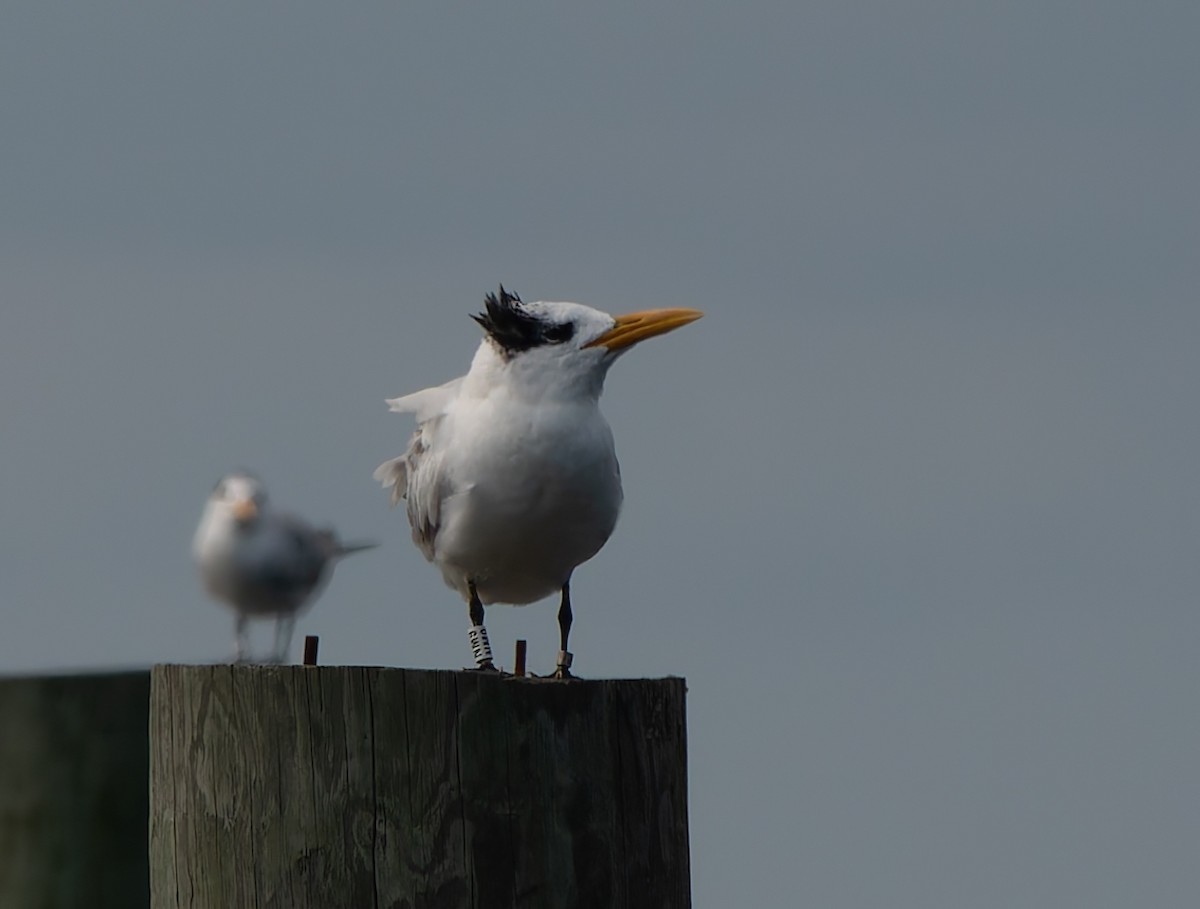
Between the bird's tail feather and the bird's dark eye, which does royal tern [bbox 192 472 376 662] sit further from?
the bird's dark eye

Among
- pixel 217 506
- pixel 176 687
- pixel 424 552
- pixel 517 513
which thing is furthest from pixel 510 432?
pixel 217 506

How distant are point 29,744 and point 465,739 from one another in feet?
8.98

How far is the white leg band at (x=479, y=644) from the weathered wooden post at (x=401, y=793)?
5.65 ft

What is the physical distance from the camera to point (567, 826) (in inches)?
242

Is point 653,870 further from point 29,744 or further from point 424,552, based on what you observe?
point 29,744

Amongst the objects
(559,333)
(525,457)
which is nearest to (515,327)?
(559,333)

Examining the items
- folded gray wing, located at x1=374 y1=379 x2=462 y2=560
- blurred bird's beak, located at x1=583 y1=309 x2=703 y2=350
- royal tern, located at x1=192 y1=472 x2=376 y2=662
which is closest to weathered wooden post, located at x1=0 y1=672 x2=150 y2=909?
folded gray wing, located at x1=374 y1=379 x2=462 y2=560

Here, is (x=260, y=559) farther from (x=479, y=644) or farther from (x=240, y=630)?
(x=479, y=644)

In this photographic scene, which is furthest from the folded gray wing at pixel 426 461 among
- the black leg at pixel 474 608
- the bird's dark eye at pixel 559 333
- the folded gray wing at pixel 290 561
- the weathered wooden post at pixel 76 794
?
the folded gray wing at pixel 290 561

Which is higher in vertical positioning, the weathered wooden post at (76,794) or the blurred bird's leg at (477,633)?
the blurred bird's leg at (477,633)

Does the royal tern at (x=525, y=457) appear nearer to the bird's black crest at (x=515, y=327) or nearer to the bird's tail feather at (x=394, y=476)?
the bird's black crest at (x=515, y=327)

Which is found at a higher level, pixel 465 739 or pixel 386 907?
pixel 465 739

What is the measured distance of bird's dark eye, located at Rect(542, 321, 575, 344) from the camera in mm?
7930

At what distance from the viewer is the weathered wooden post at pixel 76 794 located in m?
7.93
